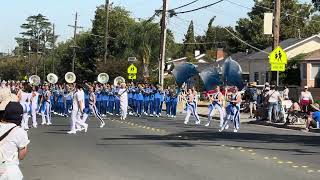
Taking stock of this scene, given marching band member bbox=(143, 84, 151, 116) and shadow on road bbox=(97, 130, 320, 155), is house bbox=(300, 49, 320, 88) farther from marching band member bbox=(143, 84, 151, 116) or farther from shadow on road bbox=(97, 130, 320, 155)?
shadow on road bbox=(97, 130, 320, 155)

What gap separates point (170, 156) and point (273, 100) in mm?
14222

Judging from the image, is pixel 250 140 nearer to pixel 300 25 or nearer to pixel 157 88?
pixel 157 88

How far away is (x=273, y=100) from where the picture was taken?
1077 inches

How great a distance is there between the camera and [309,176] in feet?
36.5

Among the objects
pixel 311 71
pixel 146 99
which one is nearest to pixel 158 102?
pixel 146 99

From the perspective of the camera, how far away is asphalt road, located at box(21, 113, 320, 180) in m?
11.3

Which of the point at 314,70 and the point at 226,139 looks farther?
the point at 314,70

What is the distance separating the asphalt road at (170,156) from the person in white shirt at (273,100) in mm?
6502

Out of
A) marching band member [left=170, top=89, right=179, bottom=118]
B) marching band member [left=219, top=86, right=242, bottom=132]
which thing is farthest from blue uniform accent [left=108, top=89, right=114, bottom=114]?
marching band member [left=219, top=86, right=242, bottom=132]

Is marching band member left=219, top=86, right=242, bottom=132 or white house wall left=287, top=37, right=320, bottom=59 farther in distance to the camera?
white house wall left=287, top=37, right=320, bottom=59

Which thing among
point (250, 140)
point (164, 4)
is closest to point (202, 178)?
point (250, 140)

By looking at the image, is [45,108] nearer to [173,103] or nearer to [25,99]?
[25,99]

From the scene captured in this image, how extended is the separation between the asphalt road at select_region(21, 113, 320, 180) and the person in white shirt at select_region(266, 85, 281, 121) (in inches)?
256

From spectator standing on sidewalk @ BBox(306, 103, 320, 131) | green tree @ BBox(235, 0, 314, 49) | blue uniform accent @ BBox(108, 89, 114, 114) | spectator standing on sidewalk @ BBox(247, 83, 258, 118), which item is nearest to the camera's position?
spectator standing on sidewalk @ BBox(306, 103, 320, 131)
